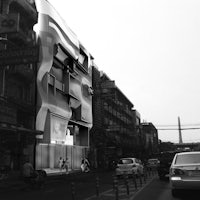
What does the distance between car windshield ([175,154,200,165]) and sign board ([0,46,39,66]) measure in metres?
10.4

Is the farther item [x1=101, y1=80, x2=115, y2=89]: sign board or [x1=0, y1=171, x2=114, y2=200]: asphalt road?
[x1=101, y1=80, x2=115, y2=89]: sign board

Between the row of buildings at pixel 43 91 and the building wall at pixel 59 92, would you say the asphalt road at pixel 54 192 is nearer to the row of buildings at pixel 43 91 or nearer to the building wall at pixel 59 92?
the row of buildings at pixel 43 91

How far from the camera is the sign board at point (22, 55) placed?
20047 mm

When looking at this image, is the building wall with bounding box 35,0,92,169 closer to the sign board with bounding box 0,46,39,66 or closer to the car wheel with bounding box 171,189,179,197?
the sign board with bounding box 0,46,39,66

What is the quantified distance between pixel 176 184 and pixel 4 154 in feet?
53.1

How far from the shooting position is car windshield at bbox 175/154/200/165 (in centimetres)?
1232

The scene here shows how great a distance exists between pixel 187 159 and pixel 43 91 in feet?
67.1

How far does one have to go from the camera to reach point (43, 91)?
31188 millimetres

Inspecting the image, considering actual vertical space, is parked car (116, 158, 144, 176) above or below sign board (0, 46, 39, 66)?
below

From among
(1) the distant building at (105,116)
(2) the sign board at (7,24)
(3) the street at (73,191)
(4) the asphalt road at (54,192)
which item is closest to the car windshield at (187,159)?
(3) the street at (73,191)

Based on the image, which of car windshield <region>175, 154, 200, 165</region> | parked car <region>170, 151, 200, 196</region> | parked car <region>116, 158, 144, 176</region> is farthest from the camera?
parked car <region>116, 158, 144, 176</region>

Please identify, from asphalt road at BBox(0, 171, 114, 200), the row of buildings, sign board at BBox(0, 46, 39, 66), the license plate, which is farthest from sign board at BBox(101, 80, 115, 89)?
the license plate

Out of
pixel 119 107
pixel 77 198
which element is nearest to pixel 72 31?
pixel 77 198

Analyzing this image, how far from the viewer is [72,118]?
42375 mm
